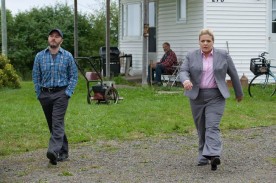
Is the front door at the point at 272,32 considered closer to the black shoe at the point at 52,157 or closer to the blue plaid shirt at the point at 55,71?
the blue plaid shirt at the point at 55,71

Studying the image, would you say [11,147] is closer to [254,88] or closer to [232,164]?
[232,164]

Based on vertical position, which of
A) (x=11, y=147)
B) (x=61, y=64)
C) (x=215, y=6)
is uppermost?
(x=215, y=6)

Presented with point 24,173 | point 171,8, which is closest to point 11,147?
point 24,173

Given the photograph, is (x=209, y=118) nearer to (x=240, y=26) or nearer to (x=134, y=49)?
(x=240, y=26)

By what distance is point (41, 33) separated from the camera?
3597cm

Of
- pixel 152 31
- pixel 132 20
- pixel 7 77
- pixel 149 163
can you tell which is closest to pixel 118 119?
pixel 149 163

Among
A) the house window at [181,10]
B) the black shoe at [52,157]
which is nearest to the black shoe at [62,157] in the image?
the black shoe at [52,157]

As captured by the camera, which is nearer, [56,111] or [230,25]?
[56,111]

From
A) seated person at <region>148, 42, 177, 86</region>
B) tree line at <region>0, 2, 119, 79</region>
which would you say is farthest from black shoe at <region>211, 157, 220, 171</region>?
tree line at <region>0, 2, 119, 79</region>

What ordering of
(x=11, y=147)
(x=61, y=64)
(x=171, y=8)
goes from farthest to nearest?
(x=171, y=8)
(x=11, y=147)
(x=61, y=64)

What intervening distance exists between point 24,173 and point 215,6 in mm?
12731

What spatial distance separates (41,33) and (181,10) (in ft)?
52.9

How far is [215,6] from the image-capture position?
1978cm

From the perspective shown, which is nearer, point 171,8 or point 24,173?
point 24,173
